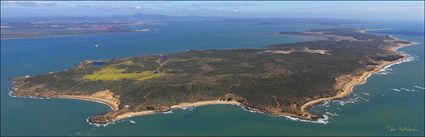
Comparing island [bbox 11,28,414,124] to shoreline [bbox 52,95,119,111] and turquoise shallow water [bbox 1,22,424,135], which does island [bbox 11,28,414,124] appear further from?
turquoise shallow water [bbox 1,22,424,135]

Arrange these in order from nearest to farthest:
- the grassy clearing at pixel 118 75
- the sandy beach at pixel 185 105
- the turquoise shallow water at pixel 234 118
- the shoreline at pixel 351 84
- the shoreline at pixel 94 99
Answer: the turquoise shallow water at pixel 234 118 < the sandy beach at pixel 185 105 < the shoreline at pixel 94 99 < the shoreline at pixel 351 84 < the grassy clearing at pixel 118 75

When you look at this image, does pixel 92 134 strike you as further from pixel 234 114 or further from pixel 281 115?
pixel 281 115

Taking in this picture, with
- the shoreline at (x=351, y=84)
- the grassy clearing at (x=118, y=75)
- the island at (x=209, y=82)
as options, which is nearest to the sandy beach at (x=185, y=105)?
the island at (x=209, y=82)

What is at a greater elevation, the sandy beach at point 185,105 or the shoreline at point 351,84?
the shoreline at point 351,84

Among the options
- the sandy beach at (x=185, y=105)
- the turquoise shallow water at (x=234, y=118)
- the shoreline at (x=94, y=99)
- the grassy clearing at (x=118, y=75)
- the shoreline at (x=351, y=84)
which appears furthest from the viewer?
the grassy clearing at (x=118, y=75)

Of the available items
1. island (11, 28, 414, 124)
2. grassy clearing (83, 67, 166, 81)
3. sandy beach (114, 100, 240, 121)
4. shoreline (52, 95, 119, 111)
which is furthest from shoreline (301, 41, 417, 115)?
grassy clearing (83, 67, 166, 81)

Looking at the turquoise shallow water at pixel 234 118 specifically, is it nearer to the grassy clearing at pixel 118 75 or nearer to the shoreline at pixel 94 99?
the shoreline at pixel 94 99

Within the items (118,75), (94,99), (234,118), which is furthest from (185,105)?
(118,75)

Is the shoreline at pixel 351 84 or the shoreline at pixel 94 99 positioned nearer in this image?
the shoreline at pixel 94 99

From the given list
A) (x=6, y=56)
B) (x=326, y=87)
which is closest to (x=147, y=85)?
(x=326, y=87)
